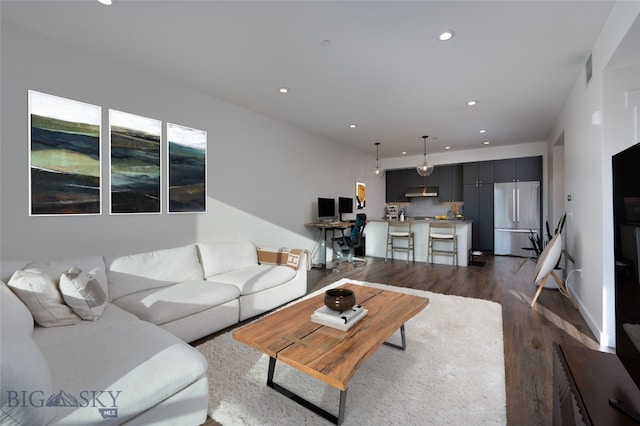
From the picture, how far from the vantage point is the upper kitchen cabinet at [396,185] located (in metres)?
8.41

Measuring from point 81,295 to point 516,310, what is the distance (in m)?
4.13

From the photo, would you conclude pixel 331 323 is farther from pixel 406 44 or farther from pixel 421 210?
pixel 421 210

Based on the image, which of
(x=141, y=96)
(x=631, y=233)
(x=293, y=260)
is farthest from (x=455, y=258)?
(x=141, y=96)

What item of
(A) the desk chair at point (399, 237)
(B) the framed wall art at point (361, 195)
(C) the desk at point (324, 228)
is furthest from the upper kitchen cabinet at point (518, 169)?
(C) the desk at point (324, 228)

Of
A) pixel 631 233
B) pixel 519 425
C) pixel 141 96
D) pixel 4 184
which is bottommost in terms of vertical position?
pixel 519 425

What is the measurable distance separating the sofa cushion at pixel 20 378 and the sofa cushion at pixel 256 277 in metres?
1.81

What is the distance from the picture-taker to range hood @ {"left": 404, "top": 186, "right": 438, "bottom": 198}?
8016 millimetres

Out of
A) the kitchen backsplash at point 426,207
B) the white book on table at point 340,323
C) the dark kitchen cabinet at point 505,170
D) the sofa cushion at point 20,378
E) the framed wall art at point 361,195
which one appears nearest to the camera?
the sofa cushion at point 20,378

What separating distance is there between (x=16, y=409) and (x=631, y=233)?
6.81 feet

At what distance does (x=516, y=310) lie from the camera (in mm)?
3160

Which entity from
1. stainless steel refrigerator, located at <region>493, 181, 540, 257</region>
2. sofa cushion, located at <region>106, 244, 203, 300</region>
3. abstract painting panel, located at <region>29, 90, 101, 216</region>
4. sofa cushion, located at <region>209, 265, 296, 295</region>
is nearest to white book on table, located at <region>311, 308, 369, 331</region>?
sofa cushion, located at <region>209, 265, 296, 295</region>

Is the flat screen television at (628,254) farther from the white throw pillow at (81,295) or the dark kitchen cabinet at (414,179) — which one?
the dark kitchen cabinet at (414,179)

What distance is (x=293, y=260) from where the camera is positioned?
3553 millimetres

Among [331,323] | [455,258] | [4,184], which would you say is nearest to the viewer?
[331,323]
